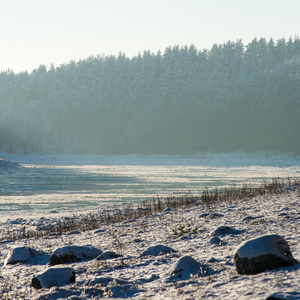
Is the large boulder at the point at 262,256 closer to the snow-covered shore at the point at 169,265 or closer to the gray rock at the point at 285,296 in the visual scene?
the snow-covered shore at the point at 169,265

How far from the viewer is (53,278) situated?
23.2 ft

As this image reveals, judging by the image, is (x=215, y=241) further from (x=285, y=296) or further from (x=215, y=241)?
(x=285, y=296)

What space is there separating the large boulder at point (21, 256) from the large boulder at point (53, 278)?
2.27m

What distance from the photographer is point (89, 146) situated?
13388 cm

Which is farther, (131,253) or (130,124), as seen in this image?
(130,124)

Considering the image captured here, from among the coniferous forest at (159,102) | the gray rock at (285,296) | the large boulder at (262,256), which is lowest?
the gray rock at (285,296)

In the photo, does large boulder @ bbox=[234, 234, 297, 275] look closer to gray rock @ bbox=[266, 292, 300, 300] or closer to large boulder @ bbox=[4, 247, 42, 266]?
gray rock @ bbox=[266, 292, 300, 300]

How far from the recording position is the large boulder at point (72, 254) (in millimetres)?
8797

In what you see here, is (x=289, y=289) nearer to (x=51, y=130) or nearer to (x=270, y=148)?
(x=270, y=148)

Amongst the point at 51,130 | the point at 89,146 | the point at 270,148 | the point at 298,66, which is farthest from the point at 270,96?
the point at 51,130

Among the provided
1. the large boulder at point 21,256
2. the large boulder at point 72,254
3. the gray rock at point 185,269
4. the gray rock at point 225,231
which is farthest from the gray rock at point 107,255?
the gray rock at point 225,231

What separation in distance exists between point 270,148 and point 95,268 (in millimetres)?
105034

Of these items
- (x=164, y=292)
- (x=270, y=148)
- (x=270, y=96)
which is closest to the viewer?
(x=164, y=292)

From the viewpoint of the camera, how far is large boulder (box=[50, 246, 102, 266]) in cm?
880
